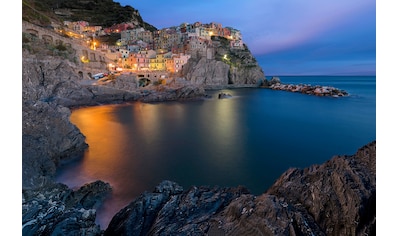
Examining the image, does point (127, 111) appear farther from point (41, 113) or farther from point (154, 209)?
point (154, 209)

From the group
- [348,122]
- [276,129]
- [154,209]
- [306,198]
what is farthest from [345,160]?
[348,122]

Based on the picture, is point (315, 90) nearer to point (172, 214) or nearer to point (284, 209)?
point (284, 209)

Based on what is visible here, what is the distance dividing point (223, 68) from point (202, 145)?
51.3 metres

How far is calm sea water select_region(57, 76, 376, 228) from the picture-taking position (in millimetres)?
10414

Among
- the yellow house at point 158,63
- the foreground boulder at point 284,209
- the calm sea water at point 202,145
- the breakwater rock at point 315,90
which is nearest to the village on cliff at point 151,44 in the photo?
the yellow house at point 158,63

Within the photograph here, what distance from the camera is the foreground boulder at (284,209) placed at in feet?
11.7

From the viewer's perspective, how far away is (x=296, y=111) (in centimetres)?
3056

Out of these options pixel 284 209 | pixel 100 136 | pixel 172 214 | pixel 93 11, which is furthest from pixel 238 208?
pixel 93 11

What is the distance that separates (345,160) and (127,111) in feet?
92.8

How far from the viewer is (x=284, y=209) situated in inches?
145

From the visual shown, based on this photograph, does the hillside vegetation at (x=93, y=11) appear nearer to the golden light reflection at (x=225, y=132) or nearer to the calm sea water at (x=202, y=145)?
the calm sea water at (x=202, y=145)

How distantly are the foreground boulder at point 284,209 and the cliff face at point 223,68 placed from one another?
51867 mm

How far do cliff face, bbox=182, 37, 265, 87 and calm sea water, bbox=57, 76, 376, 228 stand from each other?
2964cm

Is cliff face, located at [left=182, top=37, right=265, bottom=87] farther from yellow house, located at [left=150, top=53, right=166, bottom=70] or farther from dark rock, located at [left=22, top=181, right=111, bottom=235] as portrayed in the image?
dark rock, located at [left=22, top=181, right=111, bottom=235]
